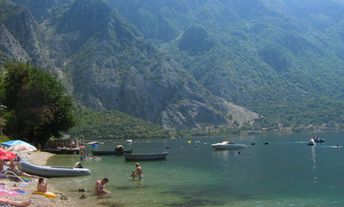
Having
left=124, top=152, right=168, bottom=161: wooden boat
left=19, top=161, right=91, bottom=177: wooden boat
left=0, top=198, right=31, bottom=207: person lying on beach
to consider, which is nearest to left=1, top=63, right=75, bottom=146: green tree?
left=124, top=152, right=168, bottom=161: wooden boat

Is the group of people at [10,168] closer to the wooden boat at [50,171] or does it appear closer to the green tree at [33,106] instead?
the wooden boat at [50,171]

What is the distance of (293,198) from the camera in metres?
38.8

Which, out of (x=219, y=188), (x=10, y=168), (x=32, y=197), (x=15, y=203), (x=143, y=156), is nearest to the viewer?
(x=15, y=203)

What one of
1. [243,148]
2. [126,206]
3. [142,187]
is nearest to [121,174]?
[142,187]

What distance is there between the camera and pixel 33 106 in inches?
3255

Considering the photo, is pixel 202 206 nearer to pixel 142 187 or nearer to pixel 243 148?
pixel 142 187

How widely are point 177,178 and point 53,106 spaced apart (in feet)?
137

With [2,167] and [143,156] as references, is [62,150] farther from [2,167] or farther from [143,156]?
[2,167]

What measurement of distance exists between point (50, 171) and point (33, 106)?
3517 centimetres

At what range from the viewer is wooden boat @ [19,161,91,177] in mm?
48688

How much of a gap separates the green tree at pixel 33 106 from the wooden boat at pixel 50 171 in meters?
31.5

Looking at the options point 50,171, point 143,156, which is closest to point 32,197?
point 50,171

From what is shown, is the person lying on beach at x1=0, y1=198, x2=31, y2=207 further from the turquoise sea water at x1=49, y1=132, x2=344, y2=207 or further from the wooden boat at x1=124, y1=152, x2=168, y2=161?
the wooden boat at x1=124, y1=152, x2=168, y2=161

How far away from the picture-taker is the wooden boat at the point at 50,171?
4869 centimetres
